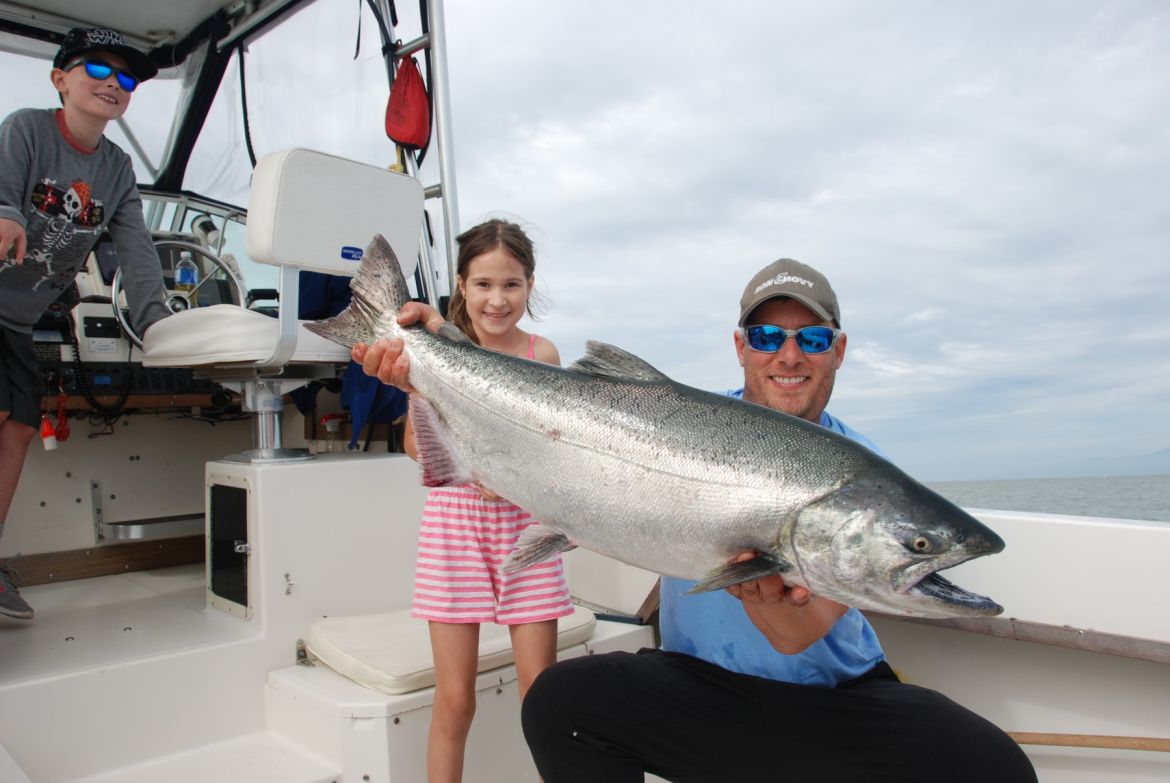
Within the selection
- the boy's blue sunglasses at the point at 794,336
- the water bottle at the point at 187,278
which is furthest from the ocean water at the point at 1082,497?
the water bottle at the point at 187,278

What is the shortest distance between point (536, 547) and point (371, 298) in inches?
33.9

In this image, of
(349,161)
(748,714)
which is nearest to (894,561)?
(748,714)

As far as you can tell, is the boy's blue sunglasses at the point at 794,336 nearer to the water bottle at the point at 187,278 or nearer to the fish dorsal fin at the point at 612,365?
the fish dorsal fin at the point at 612,365

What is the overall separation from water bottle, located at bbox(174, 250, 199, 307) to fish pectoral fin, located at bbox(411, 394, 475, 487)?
304cm

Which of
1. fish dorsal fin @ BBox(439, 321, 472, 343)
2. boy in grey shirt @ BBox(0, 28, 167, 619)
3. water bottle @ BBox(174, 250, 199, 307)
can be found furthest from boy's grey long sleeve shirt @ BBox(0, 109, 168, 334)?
fish dorsal fin @ BBox(439, 321, 472, 343)

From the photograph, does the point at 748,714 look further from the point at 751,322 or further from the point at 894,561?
the point at 751,322

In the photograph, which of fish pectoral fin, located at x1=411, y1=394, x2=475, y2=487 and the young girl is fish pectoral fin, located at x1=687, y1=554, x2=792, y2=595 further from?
the young girl

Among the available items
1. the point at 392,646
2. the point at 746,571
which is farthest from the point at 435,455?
the point at 392,646

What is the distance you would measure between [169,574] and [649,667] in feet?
10.7

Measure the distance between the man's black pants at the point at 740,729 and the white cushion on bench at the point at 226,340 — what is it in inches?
64.3

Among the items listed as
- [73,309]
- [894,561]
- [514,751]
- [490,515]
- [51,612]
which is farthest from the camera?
[73,309]

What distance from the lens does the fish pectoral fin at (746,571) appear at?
4.94ft

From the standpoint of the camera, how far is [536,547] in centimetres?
184

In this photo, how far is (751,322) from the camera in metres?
2.46
